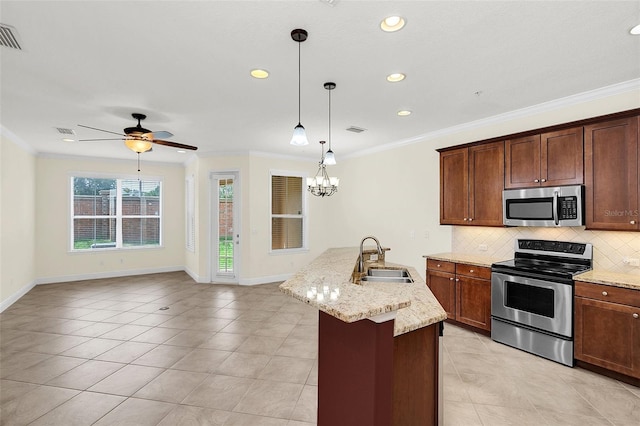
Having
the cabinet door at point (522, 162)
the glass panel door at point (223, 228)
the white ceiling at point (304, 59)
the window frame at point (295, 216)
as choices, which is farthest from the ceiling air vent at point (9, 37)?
the cabinet door at point (522, 162)

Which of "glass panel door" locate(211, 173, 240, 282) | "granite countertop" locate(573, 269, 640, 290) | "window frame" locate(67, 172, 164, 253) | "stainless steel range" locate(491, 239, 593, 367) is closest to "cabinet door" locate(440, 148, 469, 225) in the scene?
"stainless steel range" locate(491, 239, 593, 367)

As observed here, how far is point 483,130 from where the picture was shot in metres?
4.32

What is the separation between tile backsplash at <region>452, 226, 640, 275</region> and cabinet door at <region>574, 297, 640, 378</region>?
25.1 inches

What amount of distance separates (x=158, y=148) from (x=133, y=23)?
14.8ft

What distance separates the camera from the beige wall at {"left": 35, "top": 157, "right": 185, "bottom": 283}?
6609mm

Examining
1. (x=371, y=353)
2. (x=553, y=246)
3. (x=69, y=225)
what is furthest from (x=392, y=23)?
(x=69, y=225)

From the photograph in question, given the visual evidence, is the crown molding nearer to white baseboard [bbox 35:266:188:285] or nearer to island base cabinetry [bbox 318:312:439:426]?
island base cabinetry [bbox 318:312:439:426]

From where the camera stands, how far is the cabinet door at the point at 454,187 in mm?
4207

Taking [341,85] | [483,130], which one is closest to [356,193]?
[483,130]

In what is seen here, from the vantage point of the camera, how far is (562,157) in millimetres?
3322

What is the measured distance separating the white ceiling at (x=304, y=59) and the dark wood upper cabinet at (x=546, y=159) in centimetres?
48

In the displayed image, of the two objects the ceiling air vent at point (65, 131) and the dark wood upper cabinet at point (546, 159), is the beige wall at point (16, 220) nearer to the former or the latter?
the ceiling air vent at point (65, 131)

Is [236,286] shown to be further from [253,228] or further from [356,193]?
[356,193]

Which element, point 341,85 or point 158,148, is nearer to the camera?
point 341,85
